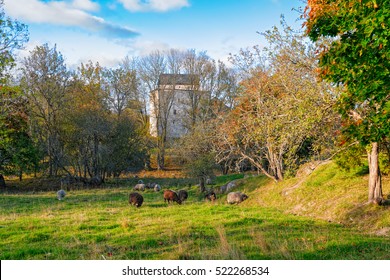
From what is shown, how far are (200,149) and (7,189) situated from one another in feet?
68.3

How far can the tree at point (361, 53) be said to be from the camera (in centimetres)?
826

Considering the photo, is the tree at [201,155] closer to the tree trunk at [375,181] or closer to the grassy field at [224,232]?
the grassy field at [224,232]

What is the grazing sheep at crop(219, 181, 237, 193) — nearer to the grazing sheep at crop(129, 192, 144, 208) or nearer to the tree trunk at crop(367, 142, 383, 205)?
the grazing sheep at crop(129, 192, 144, 208)

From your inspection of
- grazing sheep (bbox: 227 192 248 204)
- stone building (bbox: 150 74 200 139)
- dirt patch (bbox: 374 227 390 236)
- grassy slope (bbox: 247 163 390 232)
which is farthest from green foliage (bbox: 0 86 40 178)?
dirt patch (bbox: 374 227 390 236)

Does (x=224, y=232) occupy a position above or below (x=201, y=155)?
below

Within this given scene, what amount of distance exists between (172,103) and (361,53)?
48.1 metres

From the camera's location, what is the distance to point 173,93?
55.4 meters

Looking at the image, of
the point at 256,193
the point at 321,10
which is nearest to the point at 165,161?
the point at 256,193

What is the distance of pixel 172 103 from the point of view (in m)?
56.5

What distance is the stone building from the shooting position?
5382 centimetres

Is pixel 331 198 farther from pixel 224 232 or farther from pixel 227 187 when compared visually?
pixel 227 187

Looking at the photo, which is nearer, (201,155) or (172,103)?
(201,155)

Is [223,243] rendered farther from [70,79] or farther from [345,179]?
[70,79]

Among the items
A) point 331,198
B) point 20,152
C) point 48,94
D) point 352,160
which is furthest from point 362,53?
point 48,94
